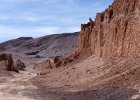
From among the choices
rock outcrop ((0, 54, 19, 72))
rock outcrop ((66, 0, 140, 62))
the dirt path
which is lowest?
the dirt path

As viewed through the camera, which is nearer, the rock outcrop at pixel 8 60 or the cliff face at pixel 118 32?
the cliff face at pixel 118 32

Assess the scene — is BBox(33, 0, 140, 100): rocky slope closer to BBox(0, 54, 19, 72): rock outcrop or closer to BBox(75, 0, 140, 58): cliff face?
BBox(75, 0, 140, 58): cliff face

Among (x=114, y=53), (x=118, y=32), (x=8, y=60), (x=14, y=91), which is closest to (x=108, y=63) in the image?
(x=114, y=53)

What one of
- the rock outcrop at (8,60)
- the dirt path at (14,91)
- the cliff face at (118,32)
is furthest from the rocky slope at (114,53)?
the rock outcrop at (8,60)

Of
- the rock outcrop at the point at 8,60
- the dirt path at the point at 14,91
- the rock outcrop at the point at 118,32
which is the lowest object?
the dirt path at the point at 14,91

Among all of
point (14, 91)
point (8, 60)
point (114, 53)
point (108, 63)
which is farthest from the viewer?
point (8, 60)

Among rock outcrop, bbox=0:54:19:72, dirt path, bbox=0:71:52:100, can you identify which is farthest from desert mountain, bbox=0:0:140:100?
rock outcrop, bbox=0:54:19:72

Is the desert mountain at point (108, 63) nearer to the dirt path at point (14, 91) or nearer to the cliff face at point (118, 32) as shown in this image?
the cliff face at point (118, 32)

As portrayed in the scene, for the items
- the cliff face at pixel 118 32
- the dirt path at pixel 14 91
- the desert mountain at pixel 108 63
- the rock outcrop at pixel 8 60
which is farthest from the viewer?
the rock outcrop at pixel 8 60

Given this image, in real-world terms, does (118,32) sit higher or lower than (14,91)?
higher

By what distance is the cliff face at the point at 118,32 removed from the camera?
1628 inches

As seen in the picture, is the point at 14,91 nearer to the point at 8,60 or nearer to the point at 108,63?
the point at 108,63

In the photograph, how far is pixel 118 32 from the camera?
156 feet

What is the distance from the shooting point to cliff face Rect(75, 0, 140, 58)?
4134cm
